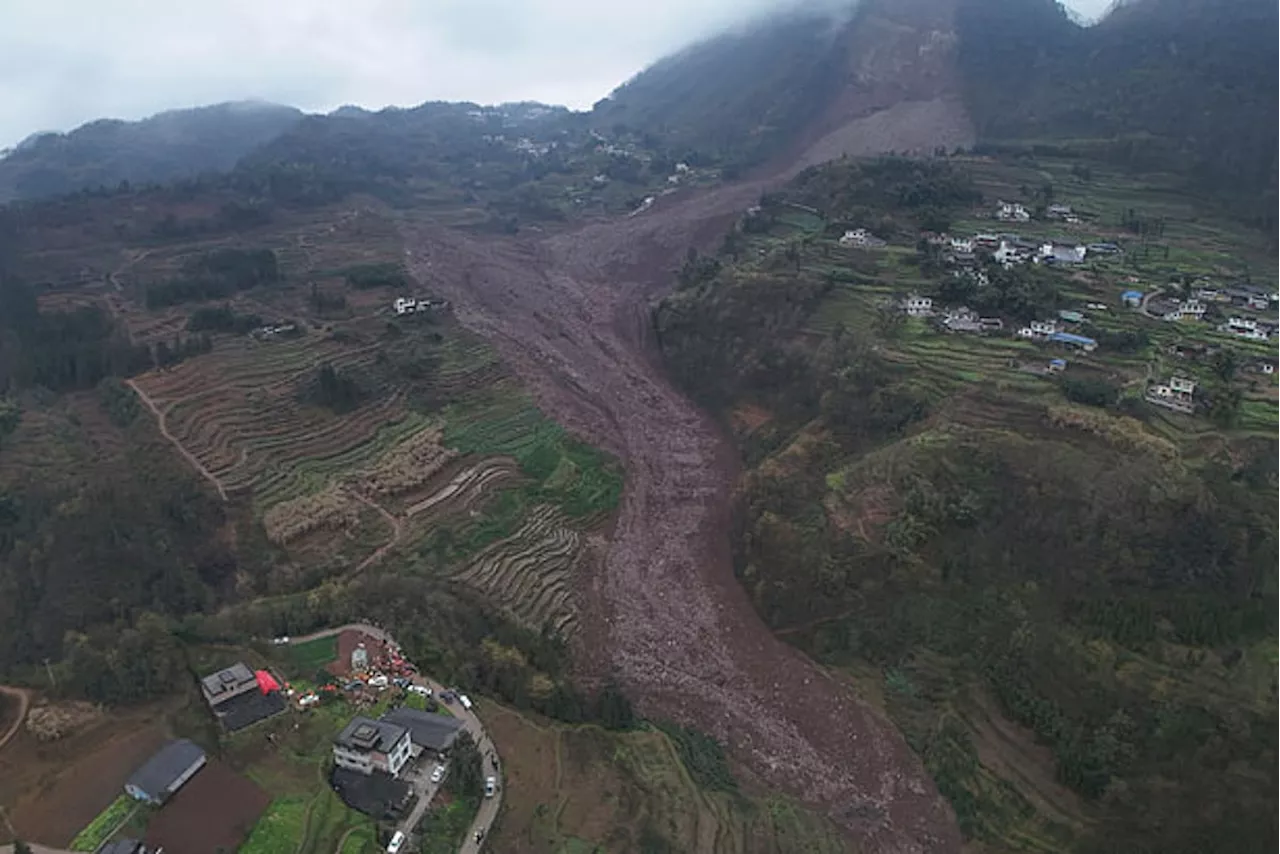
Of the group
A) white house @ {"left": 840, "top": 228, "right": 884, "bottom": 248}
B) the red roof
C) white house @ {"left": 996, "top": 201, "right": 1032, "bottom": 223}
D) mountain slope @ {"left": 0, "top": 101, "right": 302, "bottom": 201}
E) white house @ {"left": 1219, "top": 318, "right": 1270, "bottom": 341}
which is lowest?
the red roof

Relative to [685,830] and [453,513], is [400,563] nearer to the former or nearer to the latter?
[453,513]

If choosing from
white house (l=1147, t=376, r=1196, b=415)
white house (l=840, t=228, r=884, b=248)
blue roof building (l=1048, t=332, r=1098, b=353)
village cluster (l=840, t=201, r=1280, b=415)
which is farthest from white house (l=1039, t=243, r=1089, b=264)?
white house (l=1147, t=376, r=1196, b=415)

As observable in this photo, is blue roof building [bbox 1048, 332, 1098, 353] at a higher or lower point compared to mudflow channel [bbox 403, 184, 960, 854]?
higher

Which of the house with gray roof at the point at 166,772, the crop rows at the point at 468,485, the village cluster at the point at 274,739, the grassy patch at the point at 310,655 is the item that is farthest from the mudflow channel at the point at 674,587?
the house with gray roof at the point at 166,772

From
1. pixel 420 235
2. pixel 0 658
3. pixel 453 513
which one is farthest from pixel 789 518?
pixel 420 235

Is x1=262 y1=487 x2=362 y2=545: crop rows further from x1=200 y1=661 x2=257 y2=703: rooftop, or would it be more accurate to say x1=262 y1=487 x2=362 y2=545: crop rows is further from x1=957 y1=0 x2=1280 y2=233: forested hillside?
x1=957 y1=0 x2=1280 y2=233: forested hillside

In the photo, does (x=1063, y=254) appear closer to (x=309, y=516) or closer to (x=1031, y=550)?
(x=1031, y=550)

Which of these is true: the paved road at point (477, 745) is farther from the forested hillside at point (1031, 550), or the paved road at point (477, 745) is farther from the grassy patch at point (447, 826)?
the forested hillside at point (1031, 550)
